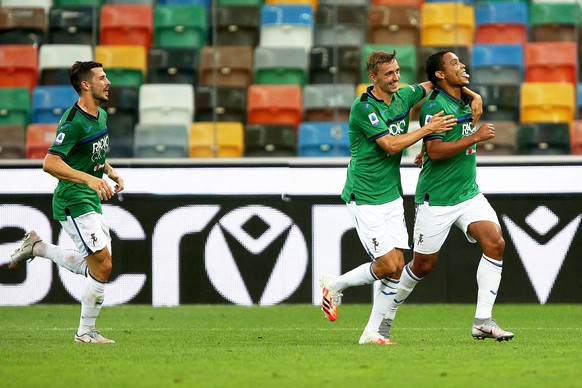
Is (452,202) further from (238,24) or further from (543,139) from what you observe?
(238,24)

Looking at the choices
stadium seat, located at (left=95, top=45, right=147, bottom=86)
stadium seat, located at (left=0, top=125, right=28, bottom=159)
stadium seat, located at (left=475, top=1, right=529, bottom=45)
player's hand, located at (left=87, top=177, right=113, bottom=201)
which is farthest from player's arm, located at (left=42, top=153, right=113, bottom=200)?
stadium seat, located at (left=475, top=1, right=529, bottom=45)

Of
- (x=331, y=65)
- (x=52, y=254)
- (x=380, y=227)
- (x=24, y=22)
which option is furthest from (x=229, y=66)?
(x=380, y=227)

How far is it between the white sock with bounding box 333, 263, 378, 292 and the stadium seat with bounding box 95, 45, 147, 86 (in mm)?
7144

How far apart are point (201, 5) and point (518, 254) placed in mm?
5778

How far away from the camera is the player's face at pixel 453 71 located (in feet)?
27.8

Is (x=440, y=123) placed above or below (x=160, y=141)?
above

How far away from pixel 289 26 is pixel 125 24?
2.17 metres

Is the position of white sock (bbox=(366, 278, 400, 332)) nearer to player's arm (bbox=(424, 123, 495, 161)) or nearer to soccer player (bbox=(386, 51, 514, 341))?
soccer player (bbox=(386, 51, 514, 341))

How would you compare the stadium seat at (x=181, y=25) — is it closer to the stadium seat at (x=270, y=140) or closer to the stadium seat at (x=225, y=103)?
the stadium seat at (x=225, y=103)

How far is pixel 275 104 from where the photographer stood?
47.5ft

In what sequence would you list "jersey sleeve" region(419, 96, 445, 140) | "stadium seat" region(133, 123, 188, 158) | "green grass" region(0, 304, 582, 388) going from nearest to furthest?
"green grass" region(0, 304, 582, 388)
"jersey sleeve" region(419, 96, 445, 140)
"stadium seat" region(133, 123, 188, 158)

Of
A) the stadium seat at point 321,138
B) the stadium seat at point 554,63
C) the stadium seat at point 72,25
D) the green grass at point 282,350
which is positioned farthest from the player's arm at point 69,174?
the stadium seat at point 554,63

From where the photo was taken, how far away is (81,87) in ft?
29.0

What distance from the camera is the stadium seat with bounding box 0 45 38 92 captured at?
14.9 meters
